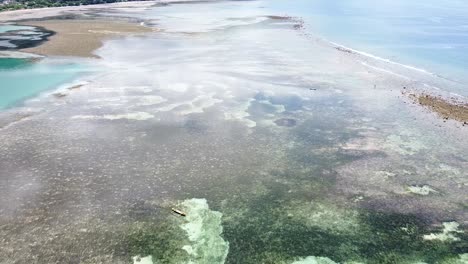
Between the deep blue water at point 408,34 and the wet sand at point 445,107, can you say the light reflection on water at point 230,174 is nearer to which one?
the wet sand at point 445,107

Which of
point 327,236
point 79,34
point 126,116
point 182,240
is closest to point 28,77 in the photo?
point 126,116

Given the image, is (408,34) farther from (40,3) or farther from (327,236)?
(40,3)

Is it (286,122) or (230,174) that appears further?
(286,122)

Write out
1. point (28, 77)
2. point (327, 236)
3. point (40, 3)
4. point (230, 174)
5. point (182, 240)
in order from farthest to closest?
point (40, 3)
point (28, 77)
point (230, 174)
point (327, 236)
point (182, 240)

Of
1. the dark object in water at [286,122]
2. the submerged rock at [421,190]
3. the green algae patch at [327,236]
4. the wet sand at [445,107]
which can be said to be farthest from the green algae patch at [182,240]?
the wet sand at [445,107]

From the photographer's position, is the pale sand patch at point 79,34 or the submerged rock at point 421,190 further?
the pale sand patch at point 79,34

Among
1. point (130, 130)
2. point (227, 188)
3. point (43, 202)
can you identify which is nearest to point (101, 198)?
point (43, 202)
